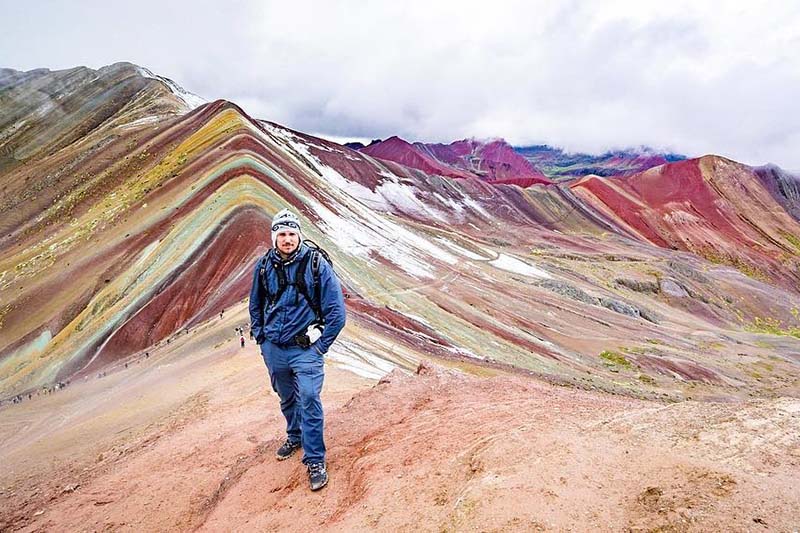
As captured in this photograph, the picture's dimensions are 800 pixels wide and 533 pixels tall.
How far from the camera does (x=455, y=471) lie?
416 cm

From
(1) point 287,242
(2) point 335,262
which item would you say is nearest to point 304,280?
(1) point 287,242

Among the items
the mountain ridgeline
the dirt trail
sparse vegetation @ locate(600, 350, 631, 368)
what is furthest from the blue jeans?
sparse vegetation @ locate(600, 350, 631, 368)

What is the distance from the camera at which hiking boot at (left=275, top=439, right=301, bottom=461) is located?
5188 millimetres

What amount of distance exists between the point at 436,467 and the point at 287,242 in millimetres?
2359

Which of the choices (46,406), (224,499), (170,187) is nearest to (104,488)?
(224,499)

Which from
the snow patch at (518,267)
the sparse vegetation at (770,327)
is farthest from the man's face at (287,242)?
the sparse vegetation at (770,327)

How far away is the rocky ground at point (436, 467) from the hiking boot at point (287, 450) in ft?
0.31

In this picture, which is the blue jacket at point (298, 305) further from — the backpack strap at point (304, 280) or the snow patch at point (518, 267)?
the snow patch at point (518, 267)

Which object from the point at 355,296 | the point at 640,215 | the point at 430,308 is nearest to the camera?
the point at 355,296

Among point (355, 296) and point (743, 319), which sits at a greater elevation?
point (355, 296)

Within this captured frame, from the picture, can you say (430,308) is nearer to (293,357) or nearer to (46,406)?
(46,406)

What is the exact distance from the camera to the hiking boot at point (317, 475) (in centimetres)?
452

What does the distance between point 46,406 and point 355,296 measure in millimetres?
11524

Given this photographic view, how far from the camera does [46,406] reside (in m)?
13.7
